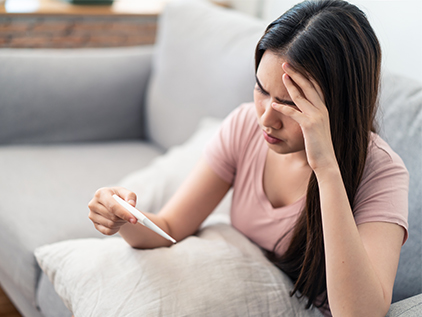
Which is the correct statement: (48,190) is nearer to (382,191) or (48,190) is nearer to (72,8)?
(382,191)

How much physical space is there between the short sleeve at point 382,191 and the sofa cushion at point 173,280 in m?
0.22

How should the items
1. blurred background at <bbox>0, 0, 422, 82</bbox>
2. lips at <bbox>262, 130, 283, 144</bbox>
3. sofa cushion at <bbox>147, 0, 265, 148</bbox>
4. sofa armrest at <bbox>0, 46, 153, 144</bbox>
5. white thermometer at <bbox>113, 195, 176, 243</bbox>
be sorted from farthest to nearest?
blurred background at <bbox>0, 0, 422, 82</bbox>, sofa armrest at <bbox>0, 46, 153, 144</bbox>, sofa cushion at <bbox>147, 0, 265, 148</bbox>, lips at <bbox>262, 130, 283, 144</bbox>, white thermometer at <bbox>113, 195, 176, 243</bbox>

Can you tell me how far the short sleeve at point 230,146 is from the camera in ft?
3.39

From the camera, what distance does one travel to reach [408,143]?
0.99m

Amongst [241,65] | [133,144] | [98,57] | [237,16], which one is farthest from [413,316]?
[98,57]

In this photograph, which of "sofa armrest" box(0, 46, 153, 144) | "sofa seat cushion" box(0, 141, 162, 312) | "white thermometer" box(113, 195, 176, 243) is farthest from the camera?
"sofa armrest" box(0, 46, 153, 144)

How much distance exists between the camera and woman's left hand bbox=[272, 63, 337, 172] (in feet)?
2.37

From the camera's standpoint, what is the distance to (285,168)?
3.24 feet

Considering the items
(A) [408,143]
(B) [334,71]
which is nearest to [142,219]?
(B) [334,71]

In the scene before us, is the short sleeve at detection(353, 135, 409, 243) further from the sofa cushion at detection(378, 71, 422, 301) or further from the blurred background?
the blurred background

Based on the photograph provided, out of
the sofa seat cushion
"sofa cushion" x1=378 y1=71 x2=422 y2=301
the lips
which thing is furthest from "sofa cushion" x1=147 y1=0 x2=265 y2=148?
the lips

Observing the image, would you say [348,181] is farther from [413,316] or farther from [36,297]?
[36,297]

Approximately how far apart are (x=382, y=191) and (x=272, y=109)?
26 centimetres

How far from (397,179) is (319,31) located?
315 mm
